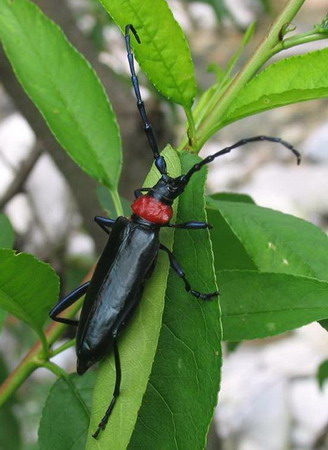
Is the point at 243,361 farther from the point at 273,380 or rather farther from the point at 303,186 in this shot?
the point at 303,186

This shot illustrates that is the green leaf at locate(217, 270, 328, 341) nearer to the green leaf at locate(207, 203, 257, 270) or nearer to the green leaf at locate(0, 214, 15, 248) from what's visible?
the green leaf at locate(207, 203, 257, 270)

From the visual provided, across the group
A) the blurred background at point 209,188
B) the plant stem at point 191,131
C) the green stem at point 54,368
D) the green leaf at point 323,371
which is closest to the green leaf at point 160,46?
the plant stem at point 191,131

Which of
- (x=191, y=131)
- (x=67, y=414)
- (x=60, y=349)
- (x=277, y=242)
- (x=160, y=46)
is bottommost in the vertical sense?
(x=67, y=414)

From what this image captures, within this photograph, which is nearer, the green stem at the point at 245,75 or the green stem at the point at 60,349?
the green stem at the point at 245,75

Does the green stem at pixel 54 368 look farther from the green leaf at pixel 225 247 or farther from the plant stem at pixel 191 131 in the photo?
the plant stem at pixel 191 131

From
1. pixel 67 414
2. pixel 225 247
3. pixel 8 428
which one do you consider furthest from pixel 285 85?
pixel 8 428

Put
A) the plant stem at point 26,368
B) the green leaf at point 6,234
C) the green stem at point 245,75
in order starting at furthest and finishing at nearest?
the green leaf at point 6,234
the plant stem at point 26,368
the green stem at point 245,75

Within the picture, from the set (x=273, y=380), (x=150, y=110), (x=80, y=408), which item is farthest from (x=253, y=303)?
(x=273, y=380)

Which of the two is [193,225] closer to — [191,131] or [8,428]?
[191,131]
